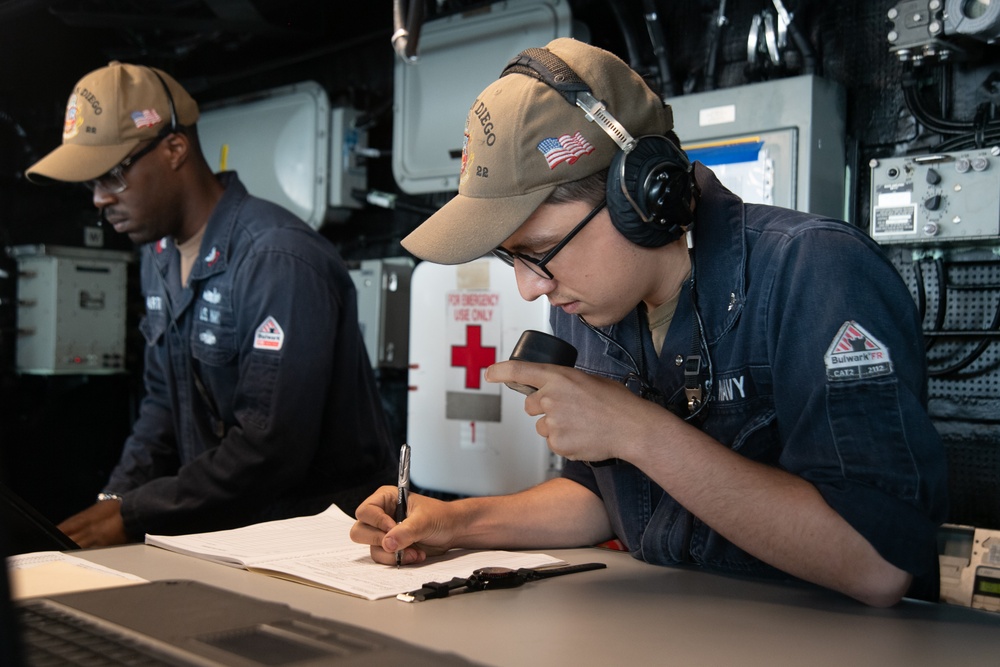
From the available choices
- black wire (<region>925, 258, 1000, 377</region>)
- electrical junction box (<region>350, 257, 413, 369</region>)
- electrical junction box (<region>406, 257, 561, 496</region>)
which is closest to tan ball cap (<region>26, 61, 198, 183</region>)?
electrical junction box (<region>406, 257, 561, 496</region>)

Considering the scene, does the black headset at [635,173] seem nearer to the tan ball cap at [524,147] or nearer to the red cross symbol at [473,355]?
the tan ball cap at [524,147]

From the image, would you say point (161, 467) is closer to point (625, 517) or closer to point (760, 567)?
point (625, 517)

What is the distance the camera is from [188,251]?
2.48 metres

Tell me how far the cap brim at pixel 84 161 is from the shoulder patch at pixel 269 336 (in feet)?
1.93

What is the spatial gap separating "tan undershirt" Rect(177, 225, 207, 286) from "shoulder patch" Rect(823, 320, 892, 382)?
1.75 metres

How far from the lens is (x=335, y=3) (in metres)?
4.50

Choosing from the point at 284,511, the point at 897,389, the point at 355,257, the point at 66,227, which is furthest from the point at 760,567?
the point at 66,227

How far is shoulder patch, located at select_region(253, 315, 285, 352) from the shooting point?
2.10m

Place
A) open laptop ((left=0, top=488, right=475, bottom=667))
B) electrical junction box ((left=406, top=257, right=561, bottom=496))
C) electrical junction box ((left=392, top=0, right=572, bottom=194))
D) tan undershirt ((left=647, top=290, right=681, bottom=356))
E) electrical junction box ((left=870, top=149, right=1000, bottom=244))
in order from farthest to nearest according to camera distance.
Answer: electrical junction box ((left=392, top=0, right=572, bottom=194))
electrical junction box ((left=406, top=257, right=561, bottom=496))
electrical junction box ((left=870, top=149, right=1000, bottom=244))
tan undershirt ((left=647, top=290, right=681, bottom=356))
open laptop ((left=0, top=488, right=475, bottom=667))

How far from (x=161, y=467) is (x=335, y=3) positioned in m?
2.69

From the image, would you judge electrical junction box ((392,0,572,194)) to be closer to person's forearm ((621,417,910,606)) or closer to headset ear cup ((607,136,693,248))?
headset ear cup ((607,136,693,248))

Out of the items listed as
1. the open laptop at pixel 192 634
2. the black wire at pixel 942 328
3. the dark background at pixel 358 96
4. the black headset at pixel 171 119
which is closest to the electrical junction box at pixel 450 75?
the dark background at pixel 358 96

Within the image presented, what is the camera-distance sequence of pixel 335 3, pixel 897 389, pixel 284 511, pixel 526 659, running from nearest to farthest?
pixel 526 659
pixel 897 389
pixel 284 511
pixel 335 3

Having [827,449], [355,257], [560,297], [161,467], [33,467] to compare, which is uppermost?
[355,257]
